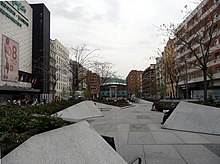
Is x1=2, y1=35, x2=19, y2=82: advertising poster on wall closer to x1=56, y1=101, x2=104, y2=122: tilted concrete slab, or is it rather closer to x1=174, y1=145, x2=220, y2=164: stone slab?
x1=56, y1=101, x2=104, y2=122: tilted concrete slab

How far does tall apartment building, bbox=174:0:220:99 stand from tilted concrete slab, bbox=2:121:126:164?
567 inches

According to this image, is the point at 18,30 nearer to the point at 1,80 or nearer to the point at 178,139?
the point at 1,80

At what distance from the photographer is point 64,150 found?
162 inches

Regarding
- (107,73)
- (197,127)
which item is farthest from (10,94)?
(197,127)

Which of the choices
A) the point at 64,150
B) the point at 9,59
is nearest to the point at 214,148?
the point at 64,150

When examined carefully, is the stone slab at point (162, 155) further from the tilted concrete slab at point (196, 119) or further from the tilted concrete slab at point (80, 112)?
the tilted concrete slab at point (80, 112)

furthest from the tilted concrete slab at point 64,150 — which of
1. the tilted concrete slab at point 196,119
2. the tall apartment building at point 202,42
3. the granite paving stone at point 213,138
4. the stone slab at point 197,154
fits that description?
the tall apartment building at point 202,42

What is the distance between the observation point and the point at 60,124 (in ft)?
17.7

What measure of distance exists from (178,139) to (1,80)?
43.3m

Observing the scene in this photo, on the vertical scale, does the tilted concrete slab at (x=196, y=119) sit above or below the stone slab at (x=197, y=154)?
above

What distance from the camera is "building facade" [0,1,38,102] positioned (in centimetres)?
4675

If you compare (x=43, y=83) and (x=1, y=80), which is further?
(x=43, y=83)

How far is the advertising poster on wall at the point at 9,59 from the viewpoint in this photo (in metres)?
46.8

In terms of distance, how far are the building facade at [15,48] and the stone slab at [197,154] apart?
3925cm
